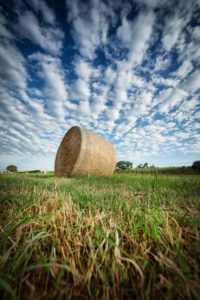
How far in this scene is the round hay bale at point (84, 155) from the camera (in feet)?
23.7

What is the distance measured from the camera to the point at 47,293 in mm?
666

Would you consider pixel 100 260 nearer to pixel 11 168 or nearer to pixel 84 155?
pixel 84 155

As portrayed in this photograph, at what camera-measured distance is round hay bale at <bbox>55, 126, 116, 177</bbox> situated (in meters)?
7.22

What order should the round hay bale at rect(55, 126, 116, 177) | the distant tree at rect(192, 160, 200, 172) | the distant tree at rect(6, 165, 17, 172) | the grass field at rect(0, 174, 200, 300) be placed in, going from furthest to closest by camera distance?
1. the distant tree at rect(6, 165, 17, 172)
2. the distant tree at rect(192, 160, 200, 172)
3. the round hay bale at rect(55, 126, 116, 177)
4. the grass field at rect(0, 174, 200, 300)

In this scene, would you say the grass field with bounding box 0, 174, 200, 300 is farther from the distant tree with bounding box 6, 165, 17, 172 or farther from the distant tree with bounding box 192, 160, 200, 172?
the distant tree with bounding box 6, 165, 17, 172

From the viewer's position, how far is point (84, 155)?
23.7 feet

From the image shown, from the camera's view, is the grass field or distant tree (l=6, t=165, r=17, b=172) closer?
the grass field

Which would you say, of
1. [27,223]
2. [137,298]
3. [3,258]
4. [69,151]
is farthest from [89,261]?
[69,151]

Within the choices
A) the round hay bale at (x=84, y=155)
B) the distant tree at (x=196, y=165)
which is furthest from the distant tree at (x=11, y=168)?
the distant tree at (x=196, y=165)

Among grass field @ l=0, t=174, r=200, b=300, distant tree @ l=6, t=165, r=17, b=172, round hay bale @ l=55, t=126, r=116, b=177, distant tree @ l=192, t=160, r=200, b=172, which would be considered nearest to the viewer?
grass field @ l=0, t=174, r=200, b=300

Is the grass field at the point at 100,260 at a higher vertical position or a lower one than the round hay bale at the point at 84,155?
lower

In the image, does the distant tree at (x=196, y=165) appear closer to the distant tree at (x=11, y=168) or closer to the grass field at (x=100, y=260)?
the grass field at (x=100, y=260)

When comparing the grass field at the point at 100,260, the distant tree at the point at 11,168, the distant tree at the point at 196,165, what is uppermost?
the distant tree at the point at 11,168

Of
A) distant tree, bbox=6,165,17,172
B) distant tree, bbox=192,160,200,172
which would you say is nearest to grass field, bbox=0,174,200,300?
distant tree, bbox=192,160,200,172
